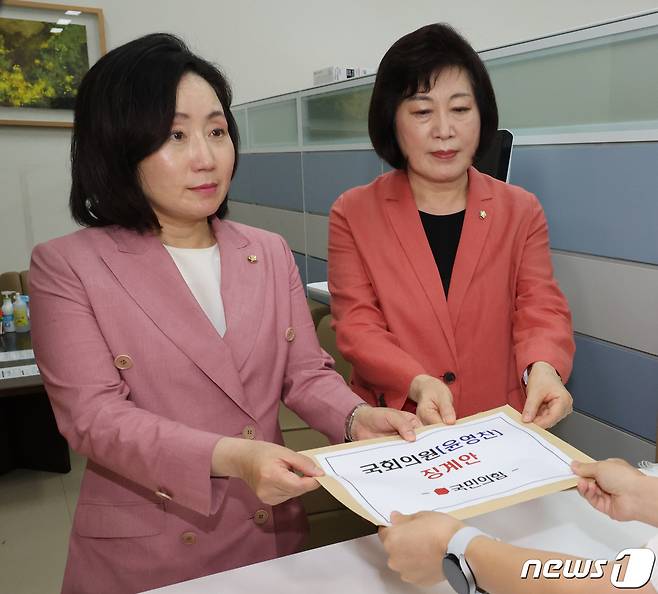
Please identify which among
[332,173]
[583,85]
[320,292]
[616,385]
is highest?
[583,85]

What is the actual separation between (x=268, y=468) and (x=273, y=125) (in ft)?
11.3

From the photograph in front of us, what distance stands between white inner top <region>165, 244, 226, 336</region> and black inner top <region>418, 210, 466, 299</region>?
58 cm

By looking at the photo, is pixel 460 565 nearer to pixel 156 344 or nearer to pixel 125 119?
pixel 156 344

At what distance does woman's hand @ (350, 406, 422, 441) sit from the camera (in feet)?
3.52

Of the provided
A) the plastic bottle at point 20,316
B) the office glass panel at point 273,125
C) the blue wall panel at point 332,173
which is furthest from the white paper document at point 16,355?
the office glass panel at point 273,125

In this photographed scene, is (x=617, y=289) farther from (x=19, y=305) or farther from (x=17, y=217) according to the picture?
(x=17, y=217)

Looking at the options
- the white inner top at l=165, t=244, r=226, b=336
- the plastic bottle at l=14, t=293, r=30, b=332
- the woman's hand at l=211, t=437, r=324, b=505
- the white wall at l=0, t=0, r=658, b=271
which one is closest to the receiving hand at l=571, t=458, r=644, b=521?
the woman's hand at l=211, t=437, r=324, b=505

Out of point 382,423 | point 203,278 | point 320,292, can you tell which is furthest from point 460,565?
point 320,292

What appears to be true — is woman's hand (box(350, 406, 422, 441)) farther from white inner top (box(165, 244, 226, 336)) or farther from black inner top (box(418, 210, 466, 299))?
black inner top (box(418, 210, 466, 299))

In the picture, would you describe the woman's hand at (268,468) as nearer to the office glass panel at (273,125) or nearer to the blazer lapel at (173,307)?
the blazer lapel at (173,307)

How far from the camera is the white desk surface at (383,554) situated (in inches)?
35.2

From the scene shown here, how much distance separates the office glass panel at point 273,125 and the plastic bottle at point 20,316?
5.60ft

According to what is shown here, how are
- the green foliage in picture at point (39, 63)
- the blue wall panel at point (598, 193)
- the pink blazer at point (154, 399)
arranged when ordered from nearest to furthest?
the pink blazer at point (154, 399), the blue wall panel at point (598, 193), the green foliage in picture at point (39, 63)

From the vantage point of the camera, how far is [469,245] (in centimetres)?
154
